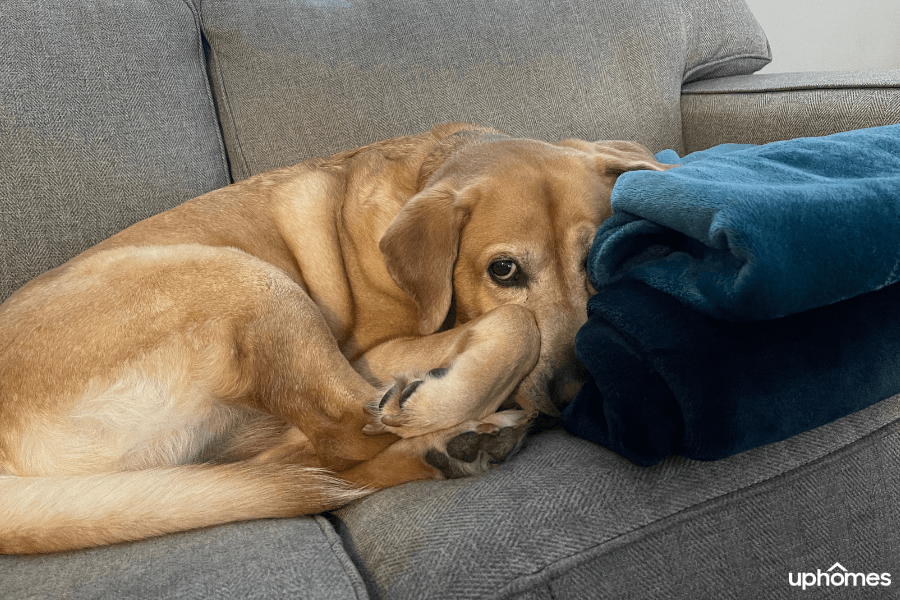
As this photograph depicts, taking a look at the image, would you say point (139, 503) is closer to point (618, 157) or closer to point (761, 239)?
point (761, 239)

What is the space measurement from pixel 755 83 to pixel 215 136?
86.8 inches

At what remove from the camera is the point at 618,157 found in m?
1.75

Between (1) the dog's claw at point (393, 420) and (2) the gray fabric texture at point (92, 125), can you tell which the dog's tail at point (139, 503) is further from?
(2) the gray fabric texture at point (92, 125)

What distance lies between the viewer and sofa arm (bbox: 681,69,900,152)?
80.2 inches

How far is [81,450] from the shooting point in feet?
4.07

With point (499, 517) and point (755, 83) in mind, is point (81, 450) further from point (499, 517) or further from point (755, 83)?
point (755, 83)

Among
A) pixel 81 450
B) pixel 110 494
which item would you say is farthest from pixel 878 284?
pixel 81 450

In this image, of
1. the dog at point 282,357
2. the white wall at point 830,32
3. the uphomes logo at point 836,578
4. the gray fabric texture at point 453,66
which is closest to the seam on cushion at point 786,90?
the gray fabric texture at point 453,66

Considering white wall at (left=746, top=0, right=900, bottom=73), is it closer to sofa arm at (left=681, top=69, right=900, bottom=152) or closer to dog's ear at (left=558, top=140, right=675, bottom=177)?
sofa arm at (left=681, top=69, right=900, bottom=152)

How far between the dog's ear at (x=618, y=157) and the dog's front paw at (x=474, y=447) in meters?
0.82

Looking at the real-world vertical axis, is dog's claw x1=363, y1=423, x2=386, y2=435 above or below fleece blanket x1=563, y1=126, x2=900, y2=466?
below

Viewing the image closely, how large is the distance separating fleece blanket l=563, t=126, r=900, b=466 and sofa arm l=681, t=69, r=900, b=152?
50.7 inches

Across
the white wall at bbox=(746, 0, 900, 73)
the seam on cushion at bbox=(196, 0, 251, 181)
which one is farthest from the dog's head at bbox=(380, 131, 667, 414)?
the white wall at bbox=(746, 0, 900, 73)

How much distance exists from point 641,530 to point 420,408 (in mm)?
502
